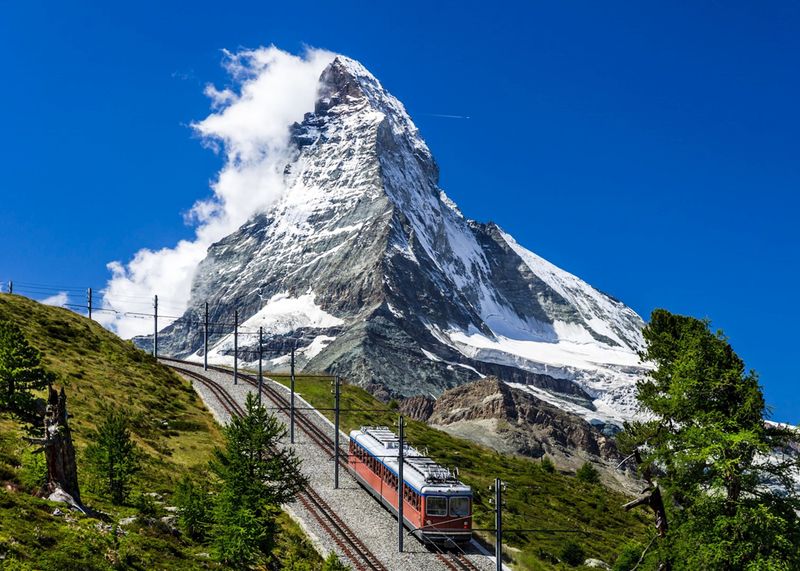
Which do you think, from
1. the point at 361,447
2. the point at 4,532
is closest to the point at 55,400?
the point at 4,532

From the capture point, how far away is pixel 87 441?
47.8m

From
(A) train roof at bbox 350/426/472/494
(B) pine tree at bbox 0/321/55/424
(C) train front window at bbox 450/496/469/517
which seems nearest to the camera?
(B) pine tree at bbox 0/321/55/424

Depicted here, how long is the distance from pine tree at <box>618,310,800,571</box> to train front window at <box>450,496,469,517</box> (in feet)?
73.5

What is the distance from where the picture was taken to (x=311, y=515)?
52938 millimetres

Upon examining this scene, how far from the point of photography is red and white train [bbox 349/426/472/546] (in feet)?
153

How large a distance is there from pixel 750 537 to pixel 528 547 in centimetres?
3470

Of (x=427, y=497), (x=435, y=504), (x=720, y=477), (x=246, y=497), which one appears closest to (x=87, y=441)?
(x=246, y=497)

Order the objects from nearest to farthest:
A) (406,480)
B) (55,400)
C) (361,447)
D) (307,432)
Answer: (55,400) → (406,480) → (361,447) → (307,432)

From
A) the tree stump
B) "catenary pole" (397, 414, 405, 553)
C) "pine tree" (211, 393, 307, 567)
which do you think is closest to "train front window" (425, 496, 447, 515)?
"catenary pole" (397, 414, 405, 553)

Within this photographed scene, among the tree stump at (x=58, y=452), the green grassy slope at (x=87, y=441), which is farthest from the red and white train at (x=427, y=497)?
the tree stump at (x=58, y=452)

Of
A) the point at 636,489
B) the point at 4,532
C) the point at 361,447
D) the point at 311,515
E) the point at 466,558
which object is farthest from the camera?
the point at 636,489

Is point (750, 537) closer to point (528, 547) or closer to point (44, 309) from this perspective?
point (528, 547)

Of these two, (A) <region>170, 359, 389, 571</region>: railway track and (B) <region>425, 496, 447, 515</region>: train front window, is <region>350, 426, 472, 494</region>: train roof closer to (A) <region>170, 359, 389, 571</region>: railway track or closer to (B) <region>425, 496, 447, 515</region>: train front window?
(B) <region>425, 496, 447, 515</region>: train front window

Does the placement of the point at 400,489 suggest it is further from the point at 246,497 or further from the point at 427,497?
the point at 246,497
